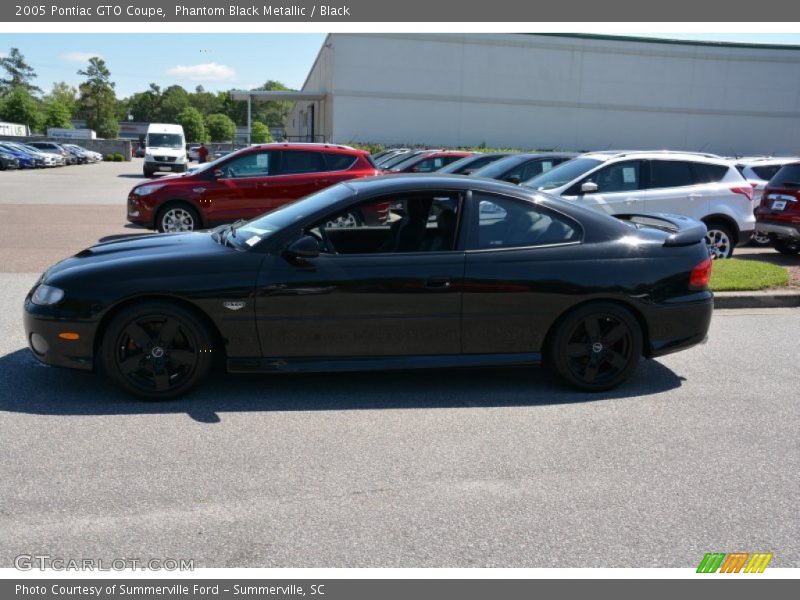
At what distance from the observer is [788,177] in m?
11.9

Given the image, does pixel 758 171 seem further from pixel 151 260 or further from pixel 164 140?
pixel 164 140

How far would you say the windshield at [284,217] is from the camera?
535cm

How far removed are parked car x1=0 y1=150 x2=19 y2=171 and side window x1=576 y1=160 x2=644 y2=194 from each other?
41202mm

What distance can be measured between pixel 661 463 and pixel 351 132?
4166 cm

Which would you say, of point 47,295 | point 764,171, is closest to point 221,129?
point 764,171

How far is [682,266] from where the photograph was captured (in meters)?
5.66

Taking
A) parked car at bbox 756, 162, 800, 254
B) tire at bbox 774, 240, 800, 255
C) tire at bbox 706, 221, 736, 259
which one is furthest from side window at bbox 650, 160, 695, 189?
tire at bbox 774, 240, 800, 255

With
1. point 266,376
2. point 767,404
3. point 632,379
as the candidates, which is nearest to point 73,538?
point 266,376

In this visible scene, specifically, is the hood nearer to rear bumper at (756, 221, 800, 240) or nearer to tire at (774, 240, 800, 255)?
rear bumper at (756, 221, 800, 240)

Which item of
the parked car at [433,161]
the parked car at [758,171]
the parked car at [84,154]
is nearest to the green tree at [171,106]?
the parked car at [84,154]

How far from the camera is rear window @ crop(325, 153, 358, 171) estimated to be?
13.1m

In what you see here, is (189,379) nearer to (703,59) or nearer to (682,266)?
(682,266)

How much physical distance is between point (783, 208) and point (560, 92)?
1429 inches
